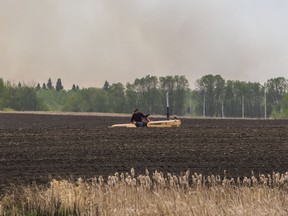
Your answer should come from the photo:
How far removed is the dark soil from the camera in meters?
28.0

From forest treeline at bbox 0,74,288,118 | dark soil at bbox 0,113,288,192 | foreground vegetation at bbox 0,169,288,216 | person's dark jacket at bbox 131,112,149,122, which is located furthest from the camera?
forest treeline at bbox 0,74,288,118

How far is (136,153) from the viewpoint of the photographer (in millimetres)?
33062

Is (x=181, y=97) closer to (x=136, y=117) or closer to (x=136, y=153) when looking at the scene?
(x=136, y=117)

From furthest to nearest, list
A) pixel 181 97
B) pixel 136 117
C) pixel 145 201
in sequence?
pixel 181 97 < pixel 136 117 < pixel 145 201

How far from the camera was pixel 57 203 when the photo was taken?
62.4ft

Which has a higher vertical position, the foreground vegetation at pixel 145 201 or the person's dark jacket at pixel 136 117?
the person's dark jacket at pixel 136 117

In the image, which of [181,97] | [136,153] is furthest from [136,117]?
[181,97]

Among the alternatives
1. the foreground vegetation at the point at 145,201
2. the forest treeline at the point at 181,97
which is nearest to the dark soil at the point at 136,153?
the foreground vegetation at the point at 145,201

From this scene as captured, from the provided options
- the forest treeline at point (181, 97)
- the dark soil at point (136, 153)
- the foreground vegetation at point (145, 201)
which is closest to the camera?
the foreground vegetation at point (145, 201)

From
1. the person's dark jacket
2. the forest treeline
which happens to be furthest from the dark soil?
the forest treeline

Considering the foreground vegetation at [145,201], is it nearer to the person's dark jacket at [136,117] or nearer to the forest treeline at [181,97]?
the person's dark jacket at [136,117]

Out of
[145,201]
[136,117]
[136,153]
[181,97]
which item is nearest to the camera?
[145,201]

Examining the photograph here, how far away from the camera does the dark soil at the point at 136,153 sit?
91.8 ft

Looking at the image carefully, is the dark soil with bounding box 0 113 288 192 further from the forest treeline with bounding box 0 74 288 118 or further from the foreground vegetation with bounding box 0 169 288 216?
the forest treeline with bounding box 0 74 288 118
